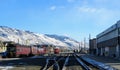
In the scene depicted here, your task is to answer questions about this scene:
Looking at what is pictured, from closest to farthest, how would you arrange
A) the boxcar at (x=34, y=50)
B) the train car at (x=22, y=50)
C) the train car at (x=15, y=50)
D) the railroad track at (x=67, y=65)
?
the railroad track at (x=67, y=65) < the train car at (x=15, y=50) < the train car at (x=22, y=50) < the boxcar at (x=34, y=50)

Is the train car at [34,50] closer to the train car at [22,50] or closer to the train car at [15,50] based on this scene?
the train car at [22,50]

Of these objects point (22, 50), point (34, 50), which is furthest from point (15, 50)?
point (34, 50)

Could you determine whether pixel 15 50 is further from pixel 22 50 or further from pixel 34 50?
pixel 34 50

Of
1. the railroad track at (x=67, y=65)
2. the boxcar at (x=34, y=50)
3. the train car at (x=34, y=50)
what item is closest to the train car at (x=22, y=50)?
the train car at (x=34, y=50)

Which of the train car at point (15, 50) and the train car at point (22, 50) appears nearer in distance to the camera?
the train car at point (15, 50)

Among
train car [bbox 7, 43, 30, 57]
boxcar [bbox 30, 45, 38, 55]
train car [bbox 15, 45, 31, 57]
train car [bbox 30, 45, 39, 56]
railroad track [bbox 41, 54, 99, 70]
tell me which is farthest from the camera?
boxcar [bbox 30, 45, 38, 55]

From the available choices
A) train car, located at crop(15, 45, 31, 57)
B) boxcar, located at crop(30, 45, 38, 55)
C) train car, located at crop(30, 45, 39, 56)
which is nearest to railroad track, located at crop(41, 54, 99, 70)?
train car, located at crop(15, 45, 31, 57)

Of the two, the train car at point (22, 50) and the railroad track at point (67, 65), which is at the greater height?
the train car at point (22, 50)

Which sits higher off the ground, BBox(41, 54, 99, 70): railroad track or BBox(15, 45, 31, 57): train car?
BBox(15, 45, 31, 57): train car

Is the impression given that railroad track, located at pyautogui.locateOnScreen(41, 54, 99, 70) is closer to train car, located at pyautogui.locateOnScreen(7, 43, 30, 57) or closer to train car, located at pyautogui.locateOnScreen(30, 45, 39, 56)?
train car, located at pyautogui.locateOnScreen(7, 43, 30, 57)

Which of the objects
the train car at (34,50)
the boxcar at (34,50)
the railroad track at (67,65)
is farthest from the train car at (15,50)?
the railroad track at (67,65)

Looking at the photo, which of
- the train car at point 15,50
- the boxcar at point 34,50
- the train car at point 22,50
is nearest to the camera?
the train car at point 15,50

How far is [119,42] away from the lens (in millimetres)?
86188

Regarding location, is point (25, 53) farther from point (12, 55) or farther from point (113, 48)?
point (113, 48)
